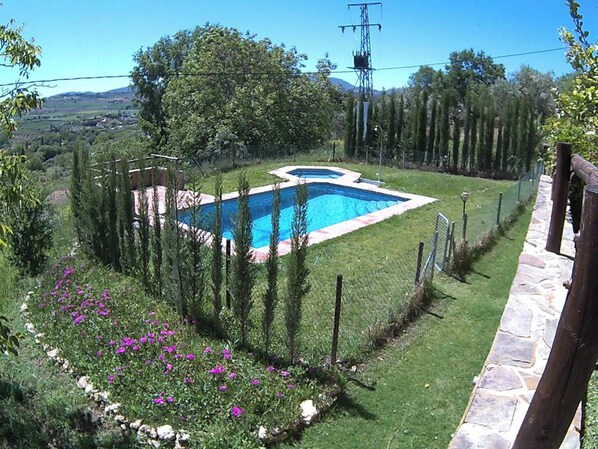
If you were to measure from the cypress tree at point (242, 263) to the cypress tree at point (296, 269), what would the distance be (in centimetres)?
58

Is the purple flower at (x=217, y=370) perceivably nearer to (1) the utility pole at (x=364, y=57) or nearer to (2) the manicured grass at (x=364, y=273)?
(2) the manicured grass at (x=364, y=273)

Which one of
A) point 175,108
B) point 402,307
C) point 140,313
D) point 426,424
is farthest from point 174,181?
point 175,108

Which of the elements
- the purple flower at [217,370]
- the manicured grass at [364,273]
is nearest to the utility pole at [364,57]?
the manicured grass at [364,273]

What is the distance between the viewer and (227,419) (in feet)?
14.6

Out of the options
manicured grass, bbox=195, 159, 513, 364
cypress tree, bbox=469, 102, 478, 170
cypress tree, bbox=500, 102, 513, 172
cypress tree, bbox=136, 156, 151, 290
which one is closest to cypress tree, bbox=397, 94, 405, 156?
cypress tree, bbox=469, 102, 478, 170

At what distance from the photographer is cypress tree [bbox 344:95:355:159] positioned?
2233 cm

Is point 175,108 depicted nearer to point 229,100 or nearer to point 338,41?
point 229,100

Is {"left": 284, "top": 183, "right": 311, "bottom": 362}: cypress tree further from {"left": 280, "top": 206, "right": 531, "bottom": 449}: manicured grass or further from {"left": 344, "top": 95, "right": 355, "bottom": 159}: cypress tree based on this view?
{"left": 344, "top": 95, "right": 355, "bottom": 159}: cypress tree

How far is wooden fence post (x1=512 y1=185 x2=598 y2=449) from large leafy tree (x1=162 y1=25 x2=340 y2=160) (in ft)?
65.9

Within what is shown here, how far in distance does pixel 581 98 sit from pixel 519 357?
2.59 metres

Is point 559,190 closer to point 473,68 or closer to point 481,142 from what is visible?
point 481,142

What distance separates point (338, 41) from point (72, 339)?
22602 mm

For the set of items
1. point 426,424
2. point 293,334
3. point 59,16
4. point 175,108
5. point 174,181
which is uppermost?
point 59,16

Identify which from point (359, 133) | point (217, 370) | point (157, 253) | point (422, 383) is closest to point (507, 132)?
point (359, 133)
